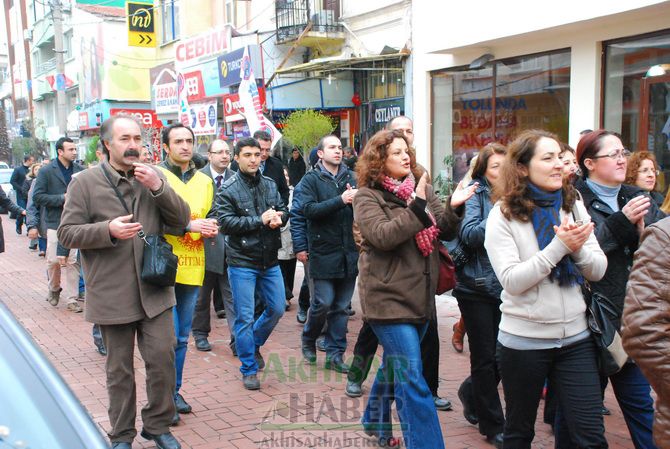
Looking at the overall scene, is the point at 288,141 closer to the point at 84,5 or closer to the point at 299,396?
the point at 299,396

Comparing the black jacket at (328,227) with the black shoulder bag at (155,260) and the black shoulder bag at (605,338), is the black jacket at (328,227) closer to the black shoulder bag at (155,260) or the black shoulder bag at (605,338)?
the black shoulder bag at (155,260)

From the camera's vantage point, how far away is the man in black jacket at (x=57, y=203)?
8.18 metres

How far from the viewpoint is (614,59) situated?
9.47 meters

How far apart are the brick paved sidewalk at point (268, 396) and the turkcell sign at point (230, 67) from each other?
9.90 metres

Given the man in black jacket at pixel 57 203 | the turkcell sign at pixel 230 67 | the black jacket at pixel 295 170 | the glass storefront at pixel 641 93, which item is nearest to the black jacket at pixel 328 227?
the man in black jacket at pixel 57 203

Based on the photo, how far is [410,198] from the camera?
3885mm

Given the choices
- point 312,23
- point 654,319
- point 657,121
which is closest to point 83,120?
point 312,23

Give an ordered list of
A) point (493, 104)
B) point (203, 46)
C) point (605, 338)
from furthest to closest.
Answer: point (203, 46), point (493, 104), point (605, 338)

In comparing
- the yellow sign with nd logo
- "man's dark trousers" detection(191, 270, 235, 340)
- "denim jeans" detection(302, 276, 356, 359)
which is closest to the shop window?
the yellow sign with nd logo

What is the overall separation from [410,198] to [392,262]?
40 cm

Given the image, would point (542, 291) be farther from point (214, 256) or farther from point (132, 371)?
point (214, 256)

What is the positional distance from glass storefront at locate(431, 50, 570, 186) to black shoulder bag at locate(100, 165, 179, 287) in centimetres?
804

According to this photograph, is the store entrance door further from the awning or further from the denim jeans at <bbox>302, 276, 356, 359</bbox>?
the denim jeans at <bbox>302, 276, 356, 359</bbox>

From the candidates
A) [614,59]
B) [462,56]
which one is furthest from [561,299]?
→ [462,56]
